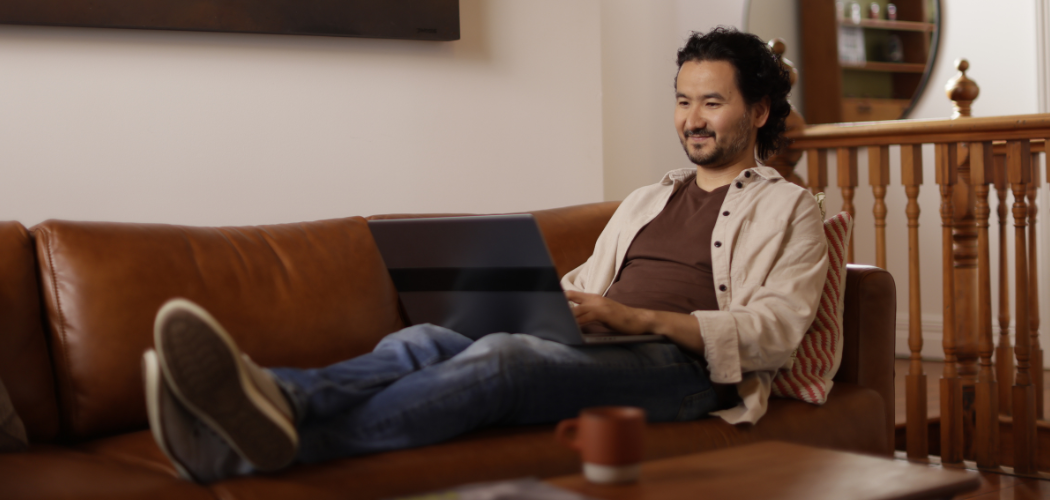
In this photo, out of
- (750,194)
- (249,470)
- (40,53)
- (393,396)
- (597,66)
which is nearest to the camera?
(249,470)

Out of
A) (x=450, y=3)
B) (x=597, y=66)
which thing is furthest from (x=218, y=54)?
(x=597, y=66)

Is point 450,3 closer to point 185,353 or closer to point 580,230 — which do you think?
point 580,230

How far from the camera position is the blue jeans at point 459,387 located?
1206 millimetres

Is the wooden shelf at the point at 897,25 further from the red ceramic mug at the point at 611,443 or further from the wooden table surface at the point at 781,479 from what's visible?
the red ceramic mug at the point at 611,443

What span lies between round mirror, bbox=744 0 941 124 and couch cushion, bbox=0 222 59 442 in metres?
3.43

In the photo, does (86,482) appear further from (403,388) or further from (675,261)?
(675,261)

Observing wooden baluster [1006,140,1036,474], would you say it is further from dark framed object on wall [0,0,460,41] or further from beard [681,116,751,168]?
dark framed object on wall [0,0,460,41]

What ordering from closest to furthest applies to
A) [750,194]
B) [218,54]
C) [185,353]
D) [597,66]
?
[185,353] → [750,194] → [218,54] → [597,66]

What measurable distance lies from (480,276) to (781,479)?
59 cm

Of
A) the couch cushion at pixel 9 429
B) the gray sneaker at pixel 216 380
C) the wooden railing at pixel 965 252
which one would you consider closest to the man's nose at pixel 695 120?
the wooden railing at pixel 965 252

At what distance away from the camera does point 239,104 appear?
213cm

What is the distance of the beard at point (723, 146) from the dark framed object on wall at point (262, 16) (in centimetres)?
80

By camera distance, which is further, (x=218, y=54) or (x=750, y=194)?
(x=218, y=54)

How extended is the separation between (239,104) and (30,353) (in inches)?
32.8
